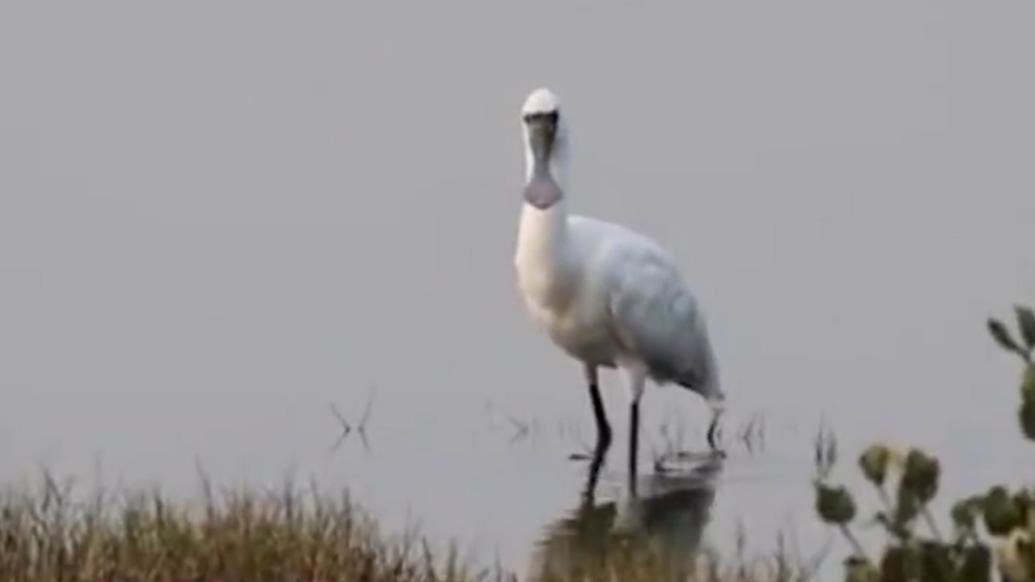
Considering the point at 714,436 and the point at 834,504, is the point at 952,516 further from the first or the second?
the point at 714,436

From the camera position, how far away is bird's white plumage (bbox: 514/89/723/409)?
12641mm

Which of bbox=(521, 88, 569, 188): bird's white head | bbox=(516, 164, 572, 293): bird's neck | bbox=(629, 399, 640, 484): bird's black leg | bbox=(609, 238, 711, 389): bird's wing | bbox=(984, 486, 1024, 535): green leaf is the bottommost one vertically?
bbox=(984, 486, 1024, 535): green leaf

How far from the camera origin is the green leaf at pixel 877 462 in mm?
4895

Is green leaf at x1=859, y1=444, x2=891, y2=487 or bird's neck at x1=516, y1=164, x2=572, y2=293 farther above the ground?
bird's neck at x1=516, y1=164, x2=572, y2=293

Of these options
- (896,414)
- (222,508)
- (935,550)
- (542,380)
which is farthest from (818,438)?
(935,550)

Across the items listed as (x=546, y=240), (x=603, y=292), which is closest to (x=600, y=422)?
(x=603, y=292)

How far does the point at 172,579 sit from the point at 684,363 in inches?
229

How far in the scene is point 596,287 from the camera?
12.6 meters

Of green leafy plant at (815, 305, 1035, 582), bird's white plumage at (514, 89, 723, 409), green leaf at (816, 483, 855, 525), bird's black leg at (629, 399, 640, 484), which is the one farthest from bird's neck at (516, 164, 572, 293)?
green leaf at (816, 483, 855, 525)

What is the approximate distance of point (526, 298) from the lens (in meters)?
13.0

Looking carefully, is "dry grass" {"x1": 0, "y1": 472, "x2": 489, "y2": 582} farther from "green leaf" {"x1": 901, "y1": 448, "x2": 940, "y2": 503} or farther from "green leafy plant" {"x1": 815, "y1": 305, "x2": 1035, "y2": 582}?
"green leaf" {"x1": 901, "y1": 448, "x2": 940, "y2": 503}

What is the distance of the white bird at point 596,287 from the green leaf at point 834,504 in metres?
7.38

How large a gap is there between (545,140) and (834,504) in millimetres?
7930

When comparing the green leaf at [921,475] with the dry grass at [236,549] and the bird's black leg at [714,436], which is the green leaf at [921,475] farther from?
the bird's black leg at [714,436]
